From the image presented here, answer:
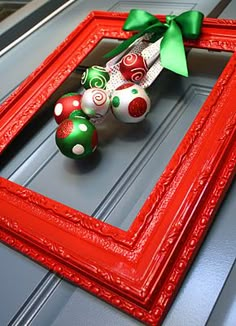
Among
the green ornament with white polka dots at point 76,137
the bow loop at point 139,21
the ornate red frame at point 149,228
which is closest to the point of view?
the ornate red frame at point 149,228

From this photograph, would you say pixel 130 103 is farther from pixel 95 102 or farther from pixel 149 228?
pixel 149 228

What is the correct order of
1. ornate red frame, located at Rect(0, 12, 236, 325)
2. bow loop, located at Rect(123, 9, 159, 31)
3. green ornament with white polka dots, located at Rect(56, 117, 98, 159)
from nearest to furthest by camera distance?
ornate red frame, located at Rect(0, 12, 236, 325) < green ornament with white polka dots, located at Rect(56, 117, 98, 159) < bow loop, located at Rect(123, 9, 159, 31)

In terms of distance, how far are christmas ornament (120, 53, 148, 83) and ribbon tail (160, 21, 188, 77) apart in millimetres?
34

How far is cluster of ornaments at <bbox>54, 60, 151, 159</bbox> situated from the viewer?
0.52m

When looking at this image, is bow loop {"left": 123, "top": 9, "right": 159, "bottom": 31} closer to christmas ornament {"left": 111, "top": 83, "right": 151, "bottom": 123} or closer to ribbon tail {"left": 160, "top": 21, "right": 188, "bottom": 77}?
ribbon tail {"left": 160, "top": 21, "right": 188, "bottom": 77}

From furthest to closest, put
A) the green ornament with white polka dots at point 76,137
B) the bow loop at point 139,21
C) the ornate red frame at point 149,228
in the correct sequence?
1. the bow loop at point 139,21
2. the green ornament with white polka dots at point 76,137
3. the ornate red frame at point 149,228

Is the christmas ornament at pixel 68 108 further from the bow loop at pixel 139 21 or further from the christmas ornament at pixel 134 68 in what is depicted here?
the bow loop at pixel 139 21

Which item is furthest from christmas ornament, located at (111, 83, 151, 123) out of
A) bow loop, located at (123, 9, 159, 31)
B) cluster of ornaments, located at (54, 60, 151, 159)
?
bow loop, located at (123, 9, 159, 31)

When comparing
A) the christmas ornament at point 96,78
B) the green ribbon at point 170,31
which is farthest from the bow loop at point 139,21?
the christmas ornament at point 96,78

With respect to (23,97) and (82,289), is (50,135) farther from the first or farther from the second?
(82,289)

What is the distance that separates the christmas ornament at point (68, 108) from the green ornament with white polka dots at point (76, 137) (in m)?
0.03

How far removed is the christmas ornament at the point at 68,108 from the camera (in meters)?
0.57

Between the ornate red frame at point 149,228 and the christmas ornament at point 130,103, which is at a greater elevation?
the christmas ornament at point 130,103

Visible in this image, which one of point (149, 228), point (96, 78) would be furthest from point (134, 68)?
point (149, 228)
